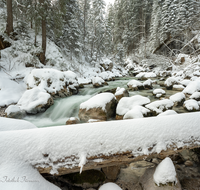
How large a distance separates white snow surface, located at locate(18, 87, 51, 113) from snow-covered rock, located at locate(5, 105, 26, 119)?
26 cm

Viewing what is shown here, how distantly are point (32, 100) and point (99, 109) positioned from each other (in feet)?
10.6

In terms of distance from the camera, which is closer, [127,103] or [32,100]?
[127,103]

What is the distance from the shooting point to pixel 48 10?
27.9 feet

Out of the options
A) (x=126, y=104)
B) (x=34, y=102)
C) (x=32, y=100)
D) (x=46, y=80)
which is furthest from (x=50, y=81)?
(x=126, y=104)

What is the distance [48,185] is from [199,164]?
288cm

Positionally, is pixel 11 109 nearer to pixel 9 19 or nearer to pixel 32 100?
pixel 32 100

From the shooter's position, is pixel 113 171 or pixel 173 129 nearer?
pixel 173 129

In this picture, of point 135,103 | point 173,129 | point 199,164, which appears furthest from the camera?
point 135,103

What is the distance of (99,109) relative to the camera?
12.9ft

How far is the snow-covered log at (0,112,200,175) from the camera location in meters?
1.32

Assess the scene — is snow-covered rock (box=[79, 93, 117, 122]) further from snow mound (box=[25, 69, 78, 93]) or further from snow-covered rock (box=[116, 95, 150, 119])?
snow mound (box=[25, 69, 78, 93])

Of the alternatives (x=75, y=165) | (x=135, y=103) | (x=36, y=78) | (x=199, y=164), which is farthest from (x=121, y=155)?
(x=36, y=78)

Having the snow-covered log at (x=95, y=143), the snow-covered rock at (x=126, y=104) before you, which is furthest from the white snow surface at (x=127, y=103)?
the snow-covered log at (x=95, y=143)

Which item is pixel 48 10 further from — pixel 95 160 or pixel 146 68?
pixel 146 68
